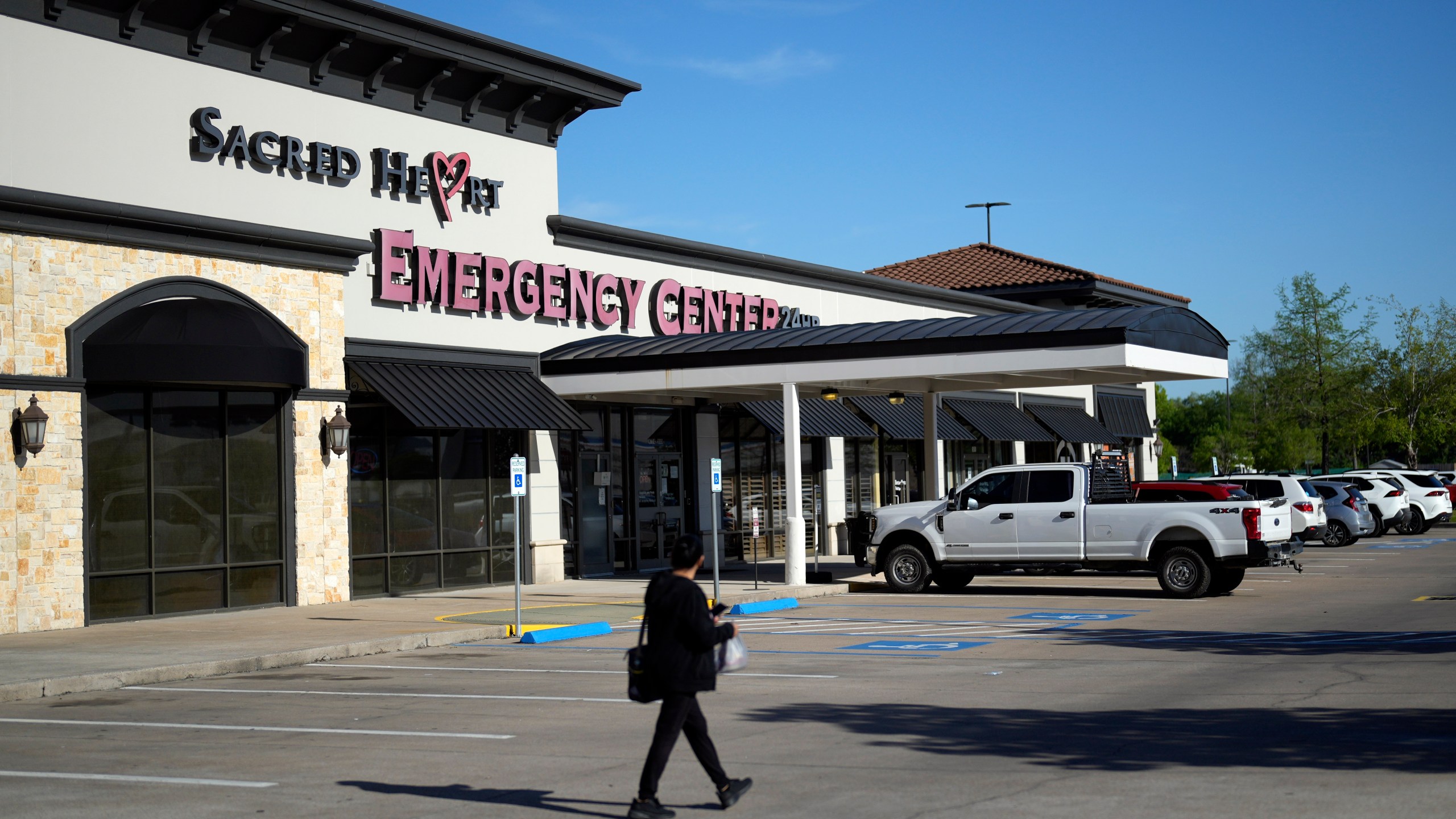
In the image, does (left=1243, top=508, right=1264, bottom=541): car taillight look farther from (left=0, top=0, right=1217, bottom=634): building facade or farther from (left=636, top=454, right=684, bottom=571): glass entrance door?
(left=636, top=454, right=684, bottom=571): glass entrance door

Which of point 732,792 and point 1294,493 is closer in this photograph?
point 732,792

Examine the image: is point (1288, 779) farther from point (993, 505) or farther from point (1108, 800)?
point (993, 505)

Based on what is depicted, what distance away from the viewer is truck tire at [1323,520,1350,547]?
34438mm

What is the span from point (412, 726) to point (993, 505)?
43.8 ft

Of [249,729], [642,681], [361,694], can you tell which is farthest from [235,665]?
[642,681]

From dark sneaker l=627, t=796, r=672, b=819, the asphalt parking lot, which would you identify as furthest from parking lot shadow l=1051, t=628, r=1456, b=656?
dark sneaker l=627, t=796, r=672, b=819

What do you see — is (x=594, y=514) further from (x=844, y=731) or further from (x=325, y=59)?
(x=844, y=731)

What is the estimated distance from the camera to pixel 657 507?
1129 inches

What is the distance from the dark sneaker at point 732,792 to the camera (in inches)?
298

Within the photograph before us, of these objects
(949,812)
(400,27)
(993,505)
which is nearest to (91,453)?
(400,27)

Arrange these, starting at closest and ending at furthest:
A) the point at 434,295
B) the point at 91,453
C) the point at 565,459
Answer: the point at 91,453
the point at 434,295
the point at 565,459

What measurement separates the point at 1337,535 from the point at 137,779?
31.9m

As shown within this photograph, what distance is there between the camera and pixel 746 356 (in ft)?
78.7

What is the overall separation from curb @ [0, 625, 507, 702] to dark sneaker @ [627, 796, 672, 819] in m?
8.04
